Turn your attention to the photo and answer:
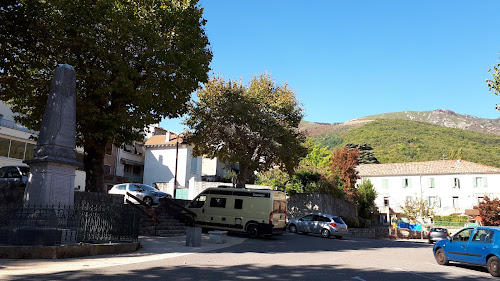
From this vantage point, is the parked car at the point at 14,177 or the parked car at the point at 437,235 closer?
the parked car at the point at 14,177

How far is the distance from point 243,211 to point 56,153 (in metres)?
10.4

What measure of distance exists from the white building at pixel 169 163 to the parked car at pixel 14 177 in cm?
2159

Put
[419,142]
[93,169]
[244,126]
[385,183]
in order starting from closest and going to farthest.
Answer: [93,169] → [244,126] → [385,183] → [419,142]

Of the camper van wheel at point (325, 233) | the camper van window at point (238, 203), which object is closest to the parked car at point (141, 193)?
the camper van window at point (238, 203)

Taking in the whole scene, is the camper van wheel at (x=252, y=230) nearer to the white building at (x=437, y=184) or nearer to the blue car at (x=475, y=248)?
the blue car at (x=475, y=248)

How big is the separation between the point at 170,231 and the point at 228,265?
8734 mm

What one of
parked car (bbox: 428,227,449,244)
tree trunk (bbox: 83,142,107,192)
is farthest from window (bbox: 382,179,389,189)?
tree trunk (bbox: 83,142,107,192)

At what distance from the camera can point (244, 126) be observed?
25.2 meters

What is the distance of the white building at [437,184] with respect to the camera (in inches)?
2035

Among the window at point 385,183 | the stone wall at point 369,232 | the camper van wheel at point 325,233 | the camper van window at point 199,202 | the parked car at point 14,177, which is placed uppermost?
the window at point 385,183

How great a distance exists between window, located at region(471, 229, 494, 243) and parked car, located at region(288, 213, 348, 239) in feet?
38.3

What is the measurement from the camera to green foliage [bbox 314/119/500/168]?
3302 inches

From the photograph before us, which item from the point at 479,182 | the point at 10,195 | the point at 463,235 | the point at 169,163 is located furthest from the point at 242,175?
the point at 479,182

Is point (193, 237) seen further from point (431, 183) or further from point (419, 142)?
point (419, 142)
